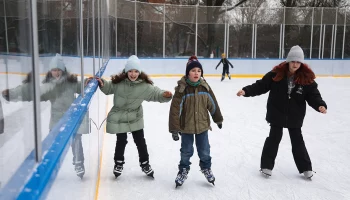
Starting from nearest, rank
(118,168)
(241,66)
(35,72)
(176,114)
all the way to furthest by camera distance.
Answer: (35,72), (176,114), (118,168), (241,66)

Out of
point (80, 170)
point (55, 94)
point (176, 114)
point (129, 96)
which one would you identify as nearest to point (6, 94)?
point (55, 94)

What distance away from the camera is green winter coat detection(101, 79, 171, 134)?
10.3ft

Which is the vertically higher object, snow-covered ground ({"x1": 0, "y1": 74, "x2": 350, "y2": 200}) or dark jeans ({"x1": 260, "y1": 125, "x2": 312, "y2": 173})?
dark jeans ({"x1": 260, "y1": 125, "x2": 312, "y2": 173})

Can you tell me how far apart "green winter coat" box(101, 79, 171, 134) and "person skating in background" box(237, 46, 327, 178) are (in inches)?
30.1

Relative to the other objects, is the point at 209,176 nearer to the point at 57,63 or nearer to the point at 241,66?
the point at 57,63

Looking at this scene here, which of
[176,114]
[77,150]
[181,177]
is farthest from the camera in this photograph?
[181,177]

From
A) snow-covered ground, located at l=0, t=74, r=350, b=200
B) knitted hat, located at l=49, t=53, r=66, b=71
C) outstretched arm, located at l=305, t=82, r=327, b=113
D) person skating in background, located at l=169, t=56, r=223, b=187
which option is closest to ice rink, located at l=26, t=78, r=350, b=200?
snow-covered ground, located at l=0, t=74, r=350, b=200

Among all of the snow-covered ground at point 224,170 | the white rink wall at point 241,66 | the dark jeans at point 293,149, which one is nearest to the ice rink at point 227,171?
the snow-covered ground at point 224,170

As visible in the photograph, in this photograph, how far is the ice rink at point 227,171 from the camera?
114 inches

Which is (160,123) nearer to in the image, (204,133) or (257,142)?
(257,142)

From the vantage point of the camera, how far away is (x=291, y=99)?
10.7 ft

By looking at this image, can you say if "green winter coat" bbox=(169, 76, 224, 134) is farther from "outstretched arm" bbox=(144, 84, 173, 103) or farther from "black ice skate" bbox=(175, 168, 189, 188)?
"black ice skate" bbox=(175, 168, 189, 188)

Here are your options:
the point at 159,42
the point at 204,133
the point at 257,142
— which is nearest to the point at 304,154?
the point at 204,133

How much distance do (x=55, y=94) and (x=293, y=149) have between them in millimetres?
2466
